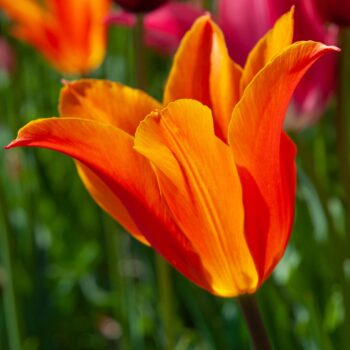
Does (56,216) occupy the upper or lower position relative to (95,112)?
lower

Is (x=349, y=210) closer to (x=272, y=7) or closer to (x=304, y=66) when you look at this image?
(x=272, y=7)

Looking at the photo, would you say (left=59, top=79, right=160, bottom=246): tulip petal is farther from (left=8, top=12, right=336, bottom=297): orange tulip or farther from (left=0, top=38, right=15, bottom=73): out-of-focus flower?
(left=0, top=38, right=15, bottom=73): out-of-focus flower

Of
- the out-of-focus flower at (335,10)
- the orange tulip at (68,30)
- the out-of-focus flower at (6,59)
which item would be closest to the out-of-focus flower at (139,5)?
the out-of-focus flower at (335,10)

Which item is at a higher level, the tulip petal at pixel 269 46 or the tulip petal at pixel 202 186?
the tulip petal at pixel 269 46

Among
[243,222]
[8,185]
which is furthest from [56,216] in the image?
[243,222]

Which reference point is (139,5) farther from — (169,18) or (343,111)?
(343,111)

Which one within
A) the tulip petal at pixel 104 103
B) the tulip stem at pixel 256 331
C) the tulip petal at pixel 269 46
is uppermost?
the tulip petal at pixel 269 46

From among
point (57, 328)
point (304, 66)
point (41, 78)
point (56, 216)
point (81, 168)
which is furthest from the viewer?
point (41, 78)

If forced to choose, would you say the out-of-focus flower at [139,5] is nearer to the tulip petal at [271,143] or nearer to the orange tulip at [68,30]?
the tulip petal at [271,143]
